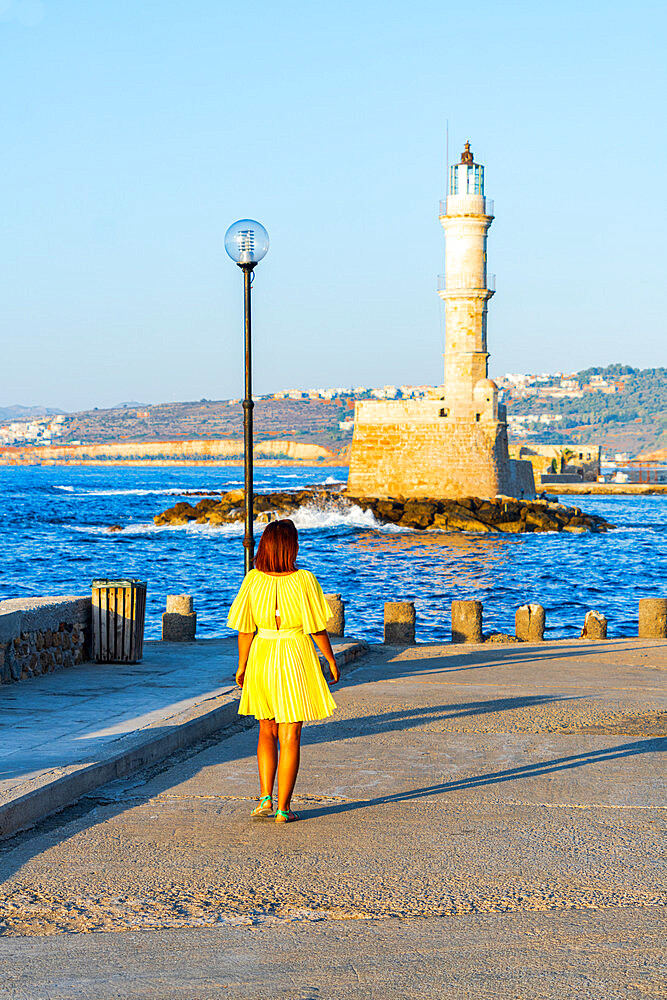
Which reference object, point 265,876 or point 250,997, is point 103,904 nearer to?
point 265,876

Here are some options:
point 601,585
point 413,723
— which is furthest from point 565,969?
point 601,585

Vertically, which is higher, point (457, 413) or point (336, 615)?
point (457, 413)

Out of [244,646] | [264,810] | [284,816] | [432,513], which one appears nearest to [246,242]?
[244,646]

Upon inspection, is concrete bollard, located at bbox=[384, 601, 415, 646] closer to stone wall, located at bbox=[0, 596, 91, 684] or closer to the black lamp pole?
the black lamp pole

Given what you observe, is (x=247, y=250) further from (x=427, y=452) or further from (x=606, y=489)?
(x=606, y=489)

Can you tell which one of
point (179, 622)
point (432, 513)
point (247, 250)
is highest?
point (247, 250)

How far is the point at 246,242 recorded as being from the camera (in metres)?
11.7

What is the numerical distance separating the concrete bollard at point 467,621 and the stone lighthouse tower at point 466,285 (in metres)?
45.9

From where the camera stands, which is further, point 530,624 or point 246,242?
point 530,624

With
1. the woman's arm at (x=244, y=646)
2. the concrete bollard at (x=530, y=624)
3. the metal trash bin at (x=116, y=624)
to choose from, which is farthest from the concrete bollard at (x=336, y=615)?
the woman's arm at (x=244, y=646)

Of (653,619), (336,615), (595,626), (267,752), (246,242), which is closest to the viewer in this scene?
(267,752)

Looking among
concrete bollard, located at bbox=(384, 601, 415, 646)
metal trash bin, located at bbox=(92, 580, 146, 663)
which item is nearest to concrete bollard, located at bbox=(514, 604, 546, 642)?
concrete bollard, located at bbox=(384, 601, 415, 646)

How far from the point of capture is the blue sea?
97.0ft

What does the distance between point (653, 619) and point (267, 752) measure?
10248 mm
